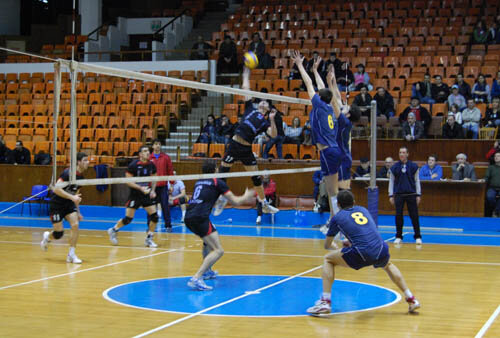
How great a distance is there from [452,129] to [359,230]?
11.2 meters

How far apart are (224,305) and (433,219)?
34.1 feet

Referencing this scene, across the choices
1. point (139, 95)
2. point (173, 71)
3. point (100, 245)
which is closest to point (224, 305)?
point (100, 245)

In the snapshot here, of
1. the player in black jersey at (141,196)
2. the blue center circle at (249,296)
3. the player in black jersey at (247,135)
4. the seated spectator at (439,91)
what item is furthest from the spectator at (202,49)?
the blue center circle at (249,296)

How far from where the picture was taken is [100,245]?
14.5m

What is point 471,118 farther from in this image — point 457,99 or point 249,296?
point 249,296

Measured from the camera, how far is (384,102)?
19781mm

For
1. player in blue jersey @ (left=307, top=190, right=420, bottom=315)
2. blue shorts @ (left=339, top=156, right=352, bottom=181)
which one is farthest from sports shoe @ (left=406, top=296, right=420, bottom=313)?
blue shorts @ (left=339, top=156, right=352, bottom=181)

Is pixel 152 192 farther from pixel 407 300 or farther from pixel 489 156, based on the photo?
pixel 489 156

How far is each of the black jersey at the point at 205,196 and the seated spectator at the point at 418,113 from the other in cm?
1023

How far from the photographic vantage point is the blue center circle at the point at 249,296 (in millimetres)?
8344

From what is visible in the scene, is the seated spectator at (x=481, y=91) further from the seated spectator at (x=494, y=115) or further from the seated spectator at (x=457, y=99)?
the seated spectator at (x=494, y=115)

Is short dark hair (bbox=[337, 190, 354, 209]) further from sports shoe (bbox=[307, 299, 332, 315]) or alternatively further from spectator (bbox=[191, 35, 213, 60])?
spectator (bbox=[191, 35, 213, 60])

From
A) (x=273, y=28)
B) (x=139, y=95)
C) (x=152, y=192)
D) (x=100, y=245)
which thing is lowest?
(x=100, y=245)

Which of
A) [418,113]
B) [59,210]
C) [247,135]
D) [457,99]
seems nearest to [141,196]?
[59,210]
